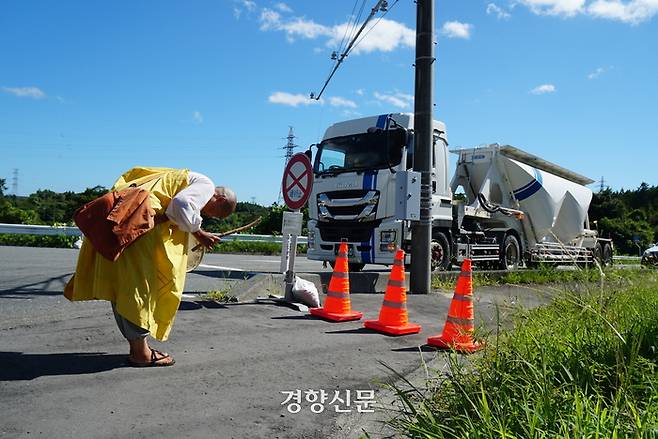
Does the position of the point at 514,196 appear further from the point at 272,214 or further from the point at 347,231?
the point at 272,214

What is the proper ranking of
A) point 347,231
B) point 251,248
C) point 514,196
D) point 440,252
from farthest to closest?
point 251,248
point 514,196
point 440,252
point 347,231

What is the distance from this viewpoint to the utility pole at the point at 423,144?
9.04m

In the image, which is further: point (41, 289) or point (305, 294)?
point (41, 289)

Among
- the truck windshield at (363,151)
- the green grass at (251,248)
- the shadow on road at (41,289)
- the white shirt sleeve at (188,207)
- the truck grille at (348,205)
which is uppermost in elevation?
the truck windshield at (363,151)

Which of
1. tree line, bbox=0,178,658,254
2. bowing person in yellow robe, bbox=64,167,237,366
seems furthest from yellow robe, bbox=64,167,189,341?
tree line, bbox=0,178,658,254

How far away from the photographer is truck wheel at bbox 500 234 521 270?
13.8 meters

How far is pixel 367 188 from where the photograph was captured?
9875 millimetres

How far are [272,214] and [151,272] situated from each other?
2243 cm

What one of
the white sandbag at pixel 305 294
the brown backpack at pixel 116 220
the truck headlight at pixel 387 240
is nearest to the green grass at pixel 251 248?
the truck headlight at pixel 387 240

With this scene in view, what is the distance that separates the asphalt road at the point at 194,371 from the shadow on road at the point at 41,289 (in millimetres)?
278

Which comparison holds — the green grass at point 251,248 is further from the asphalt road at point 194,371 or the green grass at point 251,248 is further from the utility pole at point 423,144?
the asphalt road at point 194,371

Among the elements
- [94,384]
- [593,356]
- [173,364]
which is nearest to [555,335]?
[593,356]

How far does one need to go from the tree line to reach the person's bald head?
125 cm

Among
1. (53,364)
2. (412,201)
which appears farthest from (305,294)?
(53,364)
